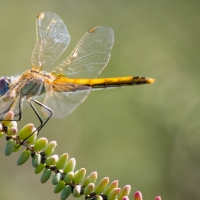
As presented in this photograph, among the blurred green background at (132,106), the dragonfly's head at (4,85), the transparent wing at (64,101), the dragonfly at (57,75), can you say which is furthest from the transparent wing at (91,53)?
the blurred green background at (132,106)

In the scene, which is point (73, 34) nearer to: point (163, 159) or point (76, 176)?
point (163, 159)

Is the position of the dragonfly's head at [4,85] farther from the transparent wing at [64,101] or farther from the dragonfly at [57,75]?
the transparent wing at [64,101]

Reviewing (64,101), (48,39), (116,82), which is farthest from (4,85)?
(116,82)

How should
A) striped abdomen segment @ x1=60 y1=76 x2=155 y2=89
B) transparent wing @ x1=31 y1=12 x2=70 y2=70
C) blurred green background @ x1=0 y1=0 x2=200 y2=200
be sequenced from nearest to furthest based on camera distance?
transparent wing @ x1=31 y1=12 x2=70 y2=70, striped abdomen segment @ x1=60 y1=76 x2=155 y2=89, blurred green background @ x1=0 y1=0 x2=200 y2=200

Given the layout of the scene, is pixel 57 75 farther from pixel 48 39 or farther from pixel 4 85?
pixel 4 85

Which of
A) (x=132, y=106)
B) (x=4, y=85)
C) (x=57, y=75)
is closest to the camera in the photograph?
(x=4, y=85)

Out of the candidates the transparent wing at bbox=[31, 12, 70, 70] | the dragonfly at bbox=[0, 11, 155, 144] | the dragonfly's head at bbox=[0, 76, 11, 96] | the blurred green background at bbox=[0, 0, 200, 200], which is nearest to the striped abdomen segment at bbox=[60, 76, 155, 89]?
the dragonfly at bbox=[0, 11, 155, 144]

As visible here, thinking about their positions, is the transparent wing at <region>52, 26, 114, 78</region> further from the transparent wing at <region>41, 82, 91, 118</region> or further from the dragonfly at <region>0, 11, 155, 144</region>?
the transparent wing at <region>41, 82, 91, 118</region>
